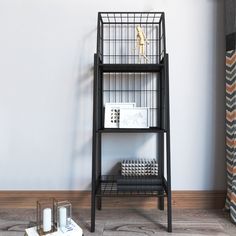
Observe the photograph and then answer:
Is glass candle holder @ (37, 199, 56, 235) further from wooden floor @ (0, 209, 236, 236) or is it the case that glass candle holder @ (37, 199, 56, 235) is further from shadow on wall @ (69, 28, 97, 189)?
shadow on wall @ (69, 28, 97, 189)

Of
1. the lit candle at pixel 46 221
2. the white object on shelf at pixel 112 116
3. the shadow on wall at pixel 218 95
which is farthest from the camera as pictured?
the shadow on wall at pixel 218 95

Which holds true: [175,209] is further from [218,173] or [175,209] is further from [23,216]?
[23,216]

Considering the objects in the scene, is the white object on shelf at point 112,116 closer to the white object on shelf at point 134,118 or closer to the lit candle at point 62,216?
the white object on shelf at point 134,118

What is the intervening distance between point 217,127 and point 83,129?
39.4 inches

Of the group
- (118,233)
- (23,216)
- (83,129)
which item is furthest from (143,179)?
(23,216)

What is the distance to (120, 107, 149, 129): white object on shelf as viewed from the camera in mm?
1478

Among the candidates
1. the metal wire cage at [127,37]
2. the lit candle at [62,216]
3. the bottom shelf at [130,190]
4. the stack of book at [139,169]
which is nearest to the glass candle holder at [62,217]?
the lit candle at [62,216]

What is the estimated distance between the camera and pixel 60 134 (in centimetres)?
170

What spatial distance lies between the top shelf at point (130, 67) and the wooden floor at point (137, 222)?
1026mm

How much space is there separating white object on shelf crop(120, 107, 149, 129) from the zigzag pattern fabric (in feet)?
1.94

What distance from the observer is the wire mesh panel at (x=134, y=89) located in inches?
66.0

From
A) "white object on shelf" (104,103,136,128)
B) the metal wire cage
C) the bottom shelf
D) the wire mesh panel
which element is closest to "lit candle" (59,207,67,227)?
the bottom shelf

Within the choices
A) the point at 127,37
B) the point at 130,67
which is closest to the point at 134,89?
the point at 130,67

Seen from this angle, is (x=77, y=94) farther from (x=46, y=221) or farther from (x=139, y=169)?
(x=46, y=221)
